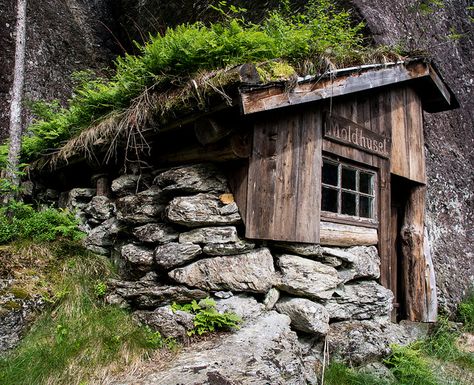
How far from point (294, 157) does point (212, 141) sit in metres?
1.03

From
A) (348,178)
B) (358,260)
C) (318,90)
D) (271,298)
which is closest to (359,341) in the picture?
(358,260)

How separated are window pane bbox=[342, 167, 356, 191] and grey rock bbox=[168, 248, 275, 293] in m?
1.91

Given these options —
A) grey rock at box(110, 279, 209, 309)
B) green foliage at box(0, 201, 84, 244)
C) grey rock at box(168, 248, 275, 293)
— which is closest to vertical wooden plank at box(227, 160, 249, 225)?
grey rock at box(168, 248, 275, 293)

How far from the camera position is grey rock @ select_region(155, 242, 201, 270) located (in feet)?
15.4

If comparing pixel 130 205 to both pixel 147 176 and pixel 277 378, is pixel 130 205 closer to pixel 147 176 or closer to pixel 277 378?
pixel 147 176

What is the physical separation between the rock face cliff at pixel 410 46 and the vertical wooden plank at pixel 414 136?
138 centimetres

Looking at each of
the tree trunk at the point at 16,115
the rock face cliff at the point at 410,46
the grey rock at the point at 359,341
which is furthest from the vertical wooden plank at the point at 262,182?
the rock face cliff at the point at 410,46

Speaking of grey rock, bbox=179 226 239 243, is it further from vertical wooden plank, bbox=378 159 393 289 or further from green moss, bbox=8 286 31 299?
vertical wooden plank, bbox=378 159 393 289

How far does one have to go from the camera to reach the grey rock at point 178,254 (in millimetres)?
4695

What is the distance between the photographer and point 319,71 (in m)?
4.88

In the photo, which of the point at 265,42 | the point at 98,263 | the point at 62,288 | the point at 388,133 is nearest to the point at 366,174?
the point at 388,133

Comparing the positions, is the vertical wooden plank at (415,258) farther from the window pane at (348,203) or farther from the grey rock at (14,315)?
the grey rock at (14,315)

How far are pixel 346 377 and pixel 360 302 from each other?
1.15 m

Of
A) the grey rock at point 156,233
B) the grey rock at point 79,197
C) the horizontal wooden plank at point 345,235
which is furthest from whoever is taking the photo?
the grey rock at point 79,197
